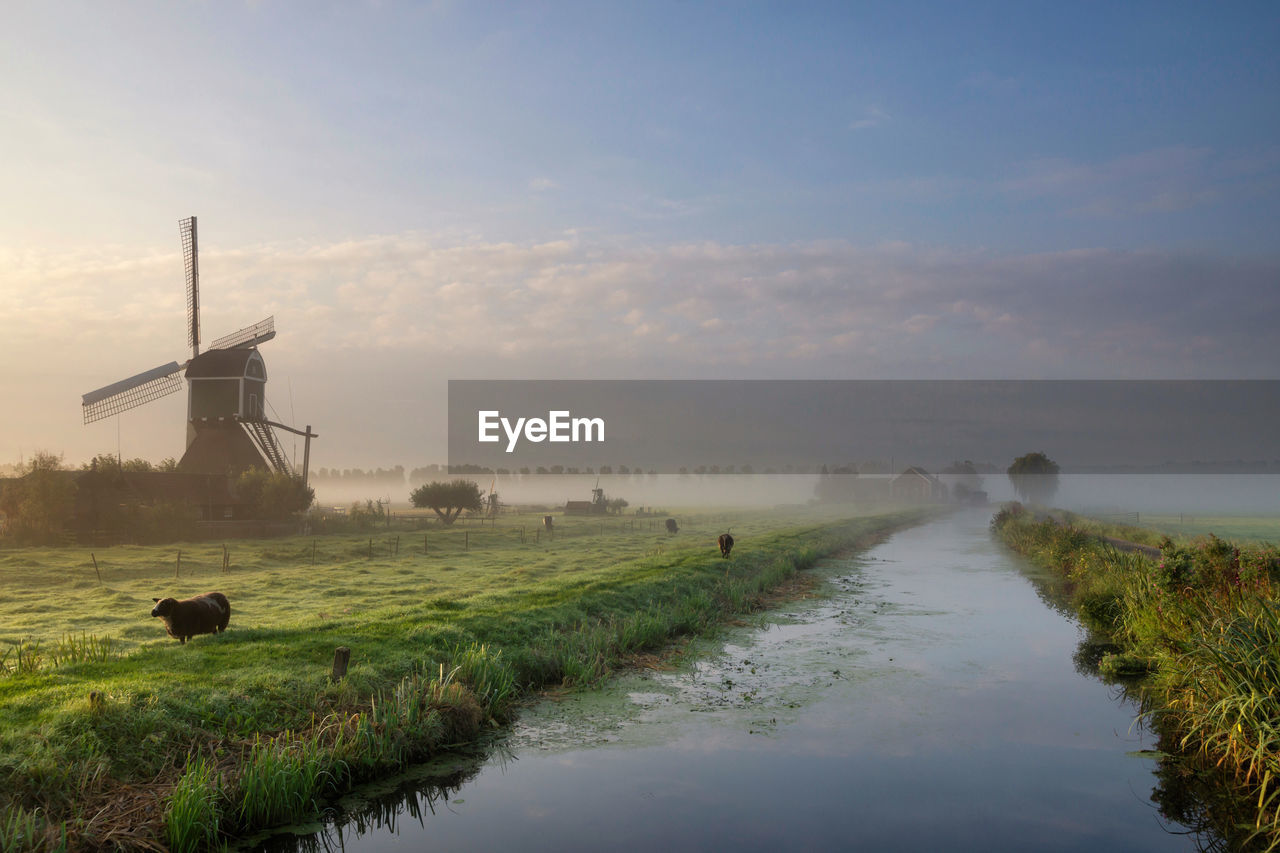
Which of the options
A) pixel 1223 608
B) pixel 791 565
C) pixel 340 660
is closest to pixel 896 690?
pixel 1223 608

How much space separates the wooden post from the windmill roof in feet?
155

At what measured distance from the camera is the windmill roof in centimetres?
5428

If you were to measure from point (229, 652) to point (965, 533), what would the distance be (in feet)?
220

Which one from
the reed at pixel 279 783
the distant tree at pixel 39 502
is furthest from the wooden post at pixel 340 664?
the distant tree at pixel 39 502

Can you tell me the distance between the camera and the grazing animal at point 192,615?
1583 cm

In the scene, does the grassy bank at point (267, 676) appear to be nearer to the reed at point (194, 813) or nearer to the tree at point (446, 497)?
the reed at point (194, 813)

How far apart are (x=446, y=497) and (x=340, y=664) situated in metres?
54.8

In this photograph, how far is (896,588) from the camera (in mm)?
31516

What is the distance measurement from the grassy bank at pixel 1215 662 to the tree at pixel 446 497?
53.3 m

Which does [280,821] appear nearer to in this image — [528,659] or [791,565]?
[528,659]

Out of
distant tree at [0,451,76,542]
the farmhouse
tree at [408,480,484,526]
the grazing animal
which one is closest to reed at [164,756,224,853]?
the grazing animal

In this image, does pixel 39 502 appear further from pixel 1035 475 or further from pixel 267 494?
pixel 1035 475

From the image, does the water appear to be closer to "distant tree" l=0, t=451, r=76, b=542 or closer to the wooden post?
the wooden post

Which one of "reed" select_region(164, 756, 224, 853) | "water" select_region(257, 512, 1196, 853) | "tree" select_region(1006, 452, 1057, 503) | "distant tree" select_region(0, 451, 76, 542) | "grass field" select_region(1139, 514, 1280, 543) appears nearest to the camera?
"reed" select_region(164, 756, 224, 853)
